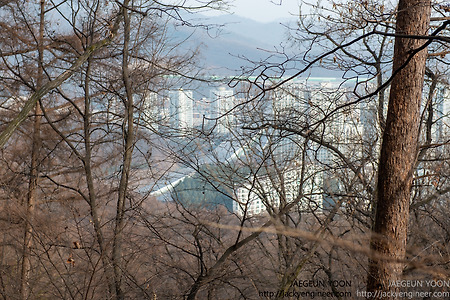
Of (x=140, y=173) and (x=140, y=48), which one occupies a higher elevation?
(x=140, y=48)

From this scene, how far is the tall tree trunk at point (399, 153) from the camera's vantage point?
13.9ft

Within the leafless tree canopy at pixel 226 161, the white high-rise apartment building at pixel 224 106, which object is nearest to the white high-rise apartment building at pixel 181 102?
the leafless tree canopy at pixel 226 161

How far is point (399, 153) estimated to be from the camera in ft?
14.1

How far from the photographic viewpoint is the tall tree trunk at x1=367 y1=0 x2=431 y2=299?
4.25m

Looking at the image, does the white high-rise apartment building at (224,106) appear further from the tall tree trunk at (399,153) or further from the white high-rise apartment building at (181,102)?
the tall tree trunk at (399,153)

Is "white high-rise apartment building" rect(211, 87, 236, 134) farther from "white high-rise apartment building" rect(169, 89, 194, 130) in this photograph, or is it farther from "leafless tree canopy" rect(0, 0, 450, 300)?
"white high-rise apartment building" rect(169, 89, 194, 130)

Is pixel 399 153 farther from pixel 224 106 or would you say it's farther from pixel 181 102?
pixel 181 102

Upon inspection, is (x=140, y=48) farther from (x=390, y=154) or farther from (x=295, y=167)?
(x=390, y=154)

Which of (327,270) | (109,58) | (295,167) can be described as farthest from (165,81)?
(327,270)

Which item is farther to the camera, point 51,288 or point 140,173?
point 140,173

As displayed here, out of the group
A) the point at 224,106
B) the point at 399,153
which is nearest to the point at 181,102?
the point at 224,106

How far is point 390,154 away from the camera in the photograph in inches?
171

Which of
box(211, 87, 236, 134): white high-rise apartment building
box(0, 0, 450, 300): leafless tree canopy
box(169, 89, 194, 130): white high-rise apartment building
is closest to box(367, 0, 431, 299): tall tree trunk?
box(0, 0, 450, 300): leafless tree canopy

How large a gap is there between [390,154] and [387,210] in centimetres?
55
